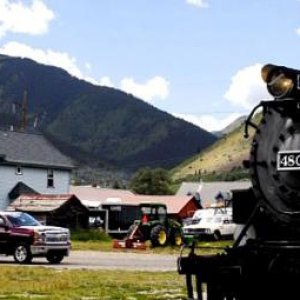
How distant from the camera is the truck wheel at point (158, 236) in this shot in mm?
42250

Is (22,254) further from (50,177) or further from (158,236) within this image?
(50,177)

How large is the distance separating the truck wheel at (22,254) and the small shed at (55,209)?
25438 mm

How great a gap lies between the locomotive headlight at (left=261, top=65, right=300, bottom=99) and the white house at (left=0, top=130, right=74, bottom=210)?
5176cm

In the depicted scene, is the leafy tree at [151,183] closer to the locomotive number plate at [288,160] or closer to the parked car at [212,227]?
the parked car at [212,227]

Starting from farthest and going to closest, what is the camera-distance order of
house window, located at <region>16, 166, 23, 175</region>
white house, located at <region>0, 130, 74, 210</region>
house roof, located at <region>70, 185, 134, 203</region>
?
house roof, located at <region>70, 185, 134, 203</region>, house window, located at <region>16, 166, 23, 175</region>, white house, located at <region>0, 130, 74, 210</region>

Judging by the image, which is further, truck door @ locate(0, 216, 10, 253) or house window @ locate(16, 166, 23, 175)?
house window @ locate(16, 166, 23, 175)

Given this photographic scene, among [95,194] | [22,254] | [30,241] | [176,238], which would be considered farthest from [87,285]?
[95,194]

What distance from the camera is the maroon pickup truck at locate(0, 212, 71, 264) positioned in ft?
88.8

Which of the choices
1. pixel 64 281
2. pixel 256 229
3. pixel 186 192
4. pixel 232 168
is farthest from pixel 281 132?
pixel 232 168

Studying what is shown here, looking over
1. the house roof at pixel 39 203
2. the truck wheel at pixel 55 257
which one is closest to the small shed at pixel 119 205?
the house roof at pixel 39 203

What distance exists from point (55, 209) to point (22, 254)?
25802 mm

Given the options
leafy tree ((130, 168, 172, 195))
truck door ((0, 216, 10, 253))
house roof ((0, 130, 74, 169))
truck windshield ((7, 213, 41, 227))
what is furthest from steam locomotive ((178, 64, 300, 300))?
leafy tree ((130, 168, 172, 195))

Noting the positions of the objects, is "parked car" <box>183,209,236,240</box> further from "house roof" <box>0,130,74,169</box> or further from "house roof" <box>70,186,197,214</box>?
"house roof" <box>70,186,197,214</box>

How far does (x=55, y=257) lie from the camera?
91.0ft
